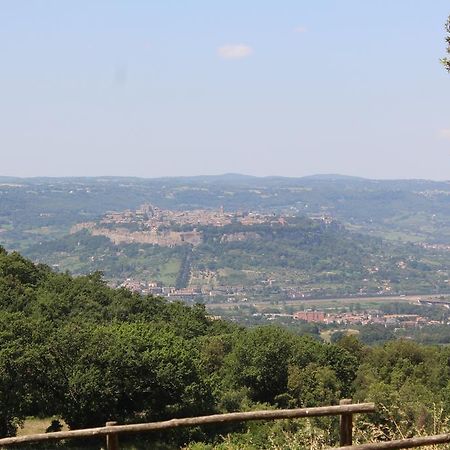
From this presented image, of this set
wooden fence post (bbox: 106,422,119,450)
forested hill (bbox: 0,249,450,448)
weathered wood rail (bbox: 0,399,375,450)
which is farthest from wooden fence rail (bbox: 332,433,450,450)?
forested hill (bbox: 0,249,450,448)

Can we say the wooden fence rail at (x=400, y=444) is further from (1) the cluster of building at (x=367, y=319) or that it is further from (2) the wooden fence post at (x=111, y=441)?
(1) the cluster of building at (x=367, y=319)

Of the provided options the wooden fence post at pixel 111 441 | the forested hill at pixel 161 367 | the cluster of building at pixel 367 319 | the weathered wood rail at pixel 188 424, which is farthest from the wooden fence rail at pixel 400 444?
the cluster of building at pixel 367 319

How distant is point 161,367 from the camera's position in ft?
92.7

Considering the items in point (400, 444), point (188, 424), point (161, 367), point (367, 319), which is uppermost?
point (188, 424)

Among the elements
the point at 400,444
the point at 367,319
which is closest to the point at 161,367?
the point at 400,444

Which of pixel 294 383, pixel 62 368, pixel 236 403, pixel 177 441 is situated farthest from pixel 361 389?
pixel 62 368

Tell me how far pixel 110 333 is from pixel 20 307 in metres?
12.8

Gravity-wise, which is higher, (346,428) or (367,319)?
(346,428)

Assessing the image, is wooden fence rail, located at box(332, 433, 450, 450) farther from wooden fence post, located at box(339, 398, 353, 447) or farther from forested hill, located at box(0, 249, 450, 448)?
forested hill, located at box(0, 249, 450, 448)

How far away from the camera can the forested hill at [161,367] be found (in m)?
25.6

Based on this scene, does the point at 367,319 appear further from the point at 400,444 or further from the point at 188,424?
the point at 188,424

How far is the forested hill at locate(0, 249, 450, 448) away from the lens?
25.6 m

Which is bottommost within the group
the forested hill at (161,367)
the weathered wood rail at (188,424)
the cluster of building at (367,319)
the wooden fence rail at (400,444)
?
the cluster of building at (367,319)

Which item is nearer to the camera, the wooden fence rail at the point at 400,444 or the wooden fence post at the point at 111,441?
the wooden fence rail at the point at 400,444
